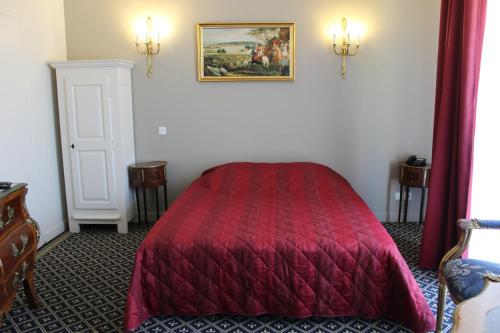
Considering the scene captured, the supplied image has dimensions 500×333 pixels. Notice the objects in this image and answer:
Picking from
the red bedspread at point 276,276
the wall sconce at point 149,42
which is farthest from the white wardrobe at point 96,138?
the red bedspread at point 276,276

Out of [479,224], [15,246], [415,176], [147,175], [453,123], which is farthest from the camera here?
[147,175]

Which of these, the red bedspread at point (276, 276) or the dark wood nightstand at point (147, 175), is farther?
the dark wood nightstand at point (147, 175)

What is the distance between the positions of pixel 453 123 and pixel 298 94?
164 centimetres

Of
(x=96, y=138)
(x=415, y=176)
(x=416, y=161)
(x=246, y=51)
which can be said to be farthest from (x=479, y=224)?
(x=96, y=138)

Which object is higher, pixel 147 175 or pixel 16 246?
pixel 147 175

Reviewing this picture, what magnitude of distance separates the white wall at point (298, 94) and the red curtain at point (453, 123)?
983mm

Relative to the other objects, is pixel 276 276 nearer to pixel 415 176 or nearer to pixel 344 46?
pixel 415 176

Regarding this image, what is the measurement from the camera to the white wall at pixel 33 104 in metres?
3.25

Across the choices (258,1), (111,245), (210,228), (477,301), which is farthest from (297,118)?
(477,301)

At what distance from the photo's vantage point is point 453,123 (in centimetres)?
299

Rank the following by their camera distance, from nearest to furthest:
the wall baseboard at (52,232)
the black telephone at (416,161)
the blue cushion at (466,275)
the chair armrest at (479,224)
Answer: the blue cushion at (466,275)
the chair armrest at (479,224)
the wall baseboard at (52,232)
the black telephone at (416,161)

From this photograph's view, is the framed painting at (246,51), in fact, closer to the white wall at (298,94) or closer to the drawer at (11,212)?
the white wall at (298,94)

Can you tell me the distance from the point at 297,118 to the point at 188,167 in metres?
1.32

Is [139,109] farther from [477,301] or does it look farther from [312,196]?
[477,301]
